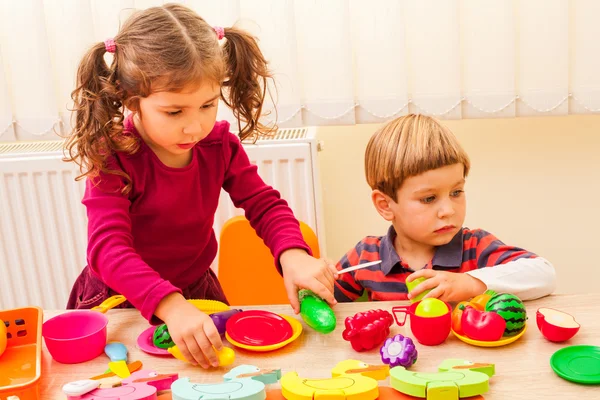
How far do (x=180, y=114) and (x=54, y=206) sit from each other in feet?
2.80

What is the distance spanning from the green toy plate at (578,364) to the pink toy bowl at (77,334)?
57cm

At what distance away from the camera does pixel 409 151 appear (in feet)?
3.81

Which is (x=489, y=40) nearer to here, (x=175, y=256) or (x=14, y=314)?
(x=175, y=256)

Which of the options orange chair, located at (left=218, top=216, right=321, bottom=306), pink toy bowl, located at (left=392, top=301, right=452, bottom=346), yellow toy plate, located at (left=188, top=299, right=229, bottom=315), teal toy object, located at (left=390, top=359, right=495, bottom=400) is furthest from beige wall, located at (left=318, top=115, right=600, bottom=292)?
teal toy object, located at (left=390, top=359, right=495, bottom=400)

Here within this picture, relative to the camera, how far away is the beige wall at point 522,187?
1.73 metres

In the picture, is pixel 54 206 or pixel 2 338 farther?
pixel 54 206

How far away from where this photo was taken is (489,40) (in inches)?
62.4

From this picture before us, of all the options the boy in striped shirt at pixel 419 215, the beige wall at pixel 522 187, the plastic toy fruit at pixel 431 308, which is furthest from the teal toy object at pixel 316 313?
the beige wall at pixel 522 187

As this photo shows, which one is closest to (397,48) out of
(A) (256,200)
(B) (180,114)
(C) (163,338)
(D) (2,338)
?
(A) (256,200)

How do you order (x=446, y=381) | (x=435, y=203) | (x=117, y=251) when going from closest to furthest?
(x=446, y=381) < (x=117, y=251) < (x=435, y=203)

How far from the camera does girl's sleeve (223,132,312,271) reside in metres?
1.18

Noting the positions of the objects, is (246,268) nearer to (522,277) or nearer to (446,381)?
(522,277)

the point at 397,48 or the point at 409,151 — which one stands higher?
the point at 397,48

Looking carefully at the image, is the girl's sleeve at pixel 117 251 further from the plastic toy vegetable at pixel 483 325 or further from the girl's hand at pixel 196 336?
the plastic toy vegetable at pixel 483 325
